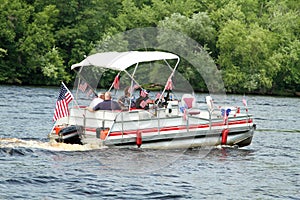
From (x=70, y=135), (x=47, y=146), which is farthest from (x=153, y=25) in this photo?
(x=47, y=146)

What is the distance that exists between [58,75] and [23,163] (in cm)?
5089

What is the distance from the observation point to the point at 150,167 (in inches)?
885

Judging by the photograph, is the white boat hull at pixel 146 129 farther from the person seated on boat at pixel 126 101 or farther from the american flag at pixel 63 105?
the person seated on boat at pixel 126 101

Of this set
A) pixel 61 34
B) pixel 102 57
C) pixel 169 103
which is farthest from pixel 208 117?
pixel 61 34

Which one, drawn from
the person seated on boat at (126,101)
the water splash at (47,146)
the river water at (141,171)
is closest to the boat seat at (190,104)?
the river water at (141,171)

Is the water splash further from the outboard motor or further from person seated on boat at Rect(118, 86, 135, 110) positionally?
person seated on boat at Rect(118, 86, 135, 110)

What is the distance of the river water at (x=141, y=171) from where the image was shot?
62.4 ft

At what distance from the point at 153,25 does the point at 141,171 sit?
66023mm

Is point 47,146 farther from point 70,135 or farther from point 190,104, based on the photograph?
point 190,104

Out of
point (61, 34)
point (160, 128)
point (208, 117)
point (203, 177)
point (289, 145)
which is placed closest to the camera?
point (203, 177)

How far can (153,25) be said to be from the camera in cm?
8694

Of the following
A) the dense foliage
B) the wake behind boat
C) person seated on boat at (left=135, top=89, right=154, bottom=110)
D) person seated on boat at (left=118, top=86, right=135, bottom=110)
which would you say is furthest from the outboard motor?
the dense foliage

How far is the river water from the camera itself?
19.0 meters

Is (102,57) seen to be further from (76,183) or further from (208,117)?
(76,183)
